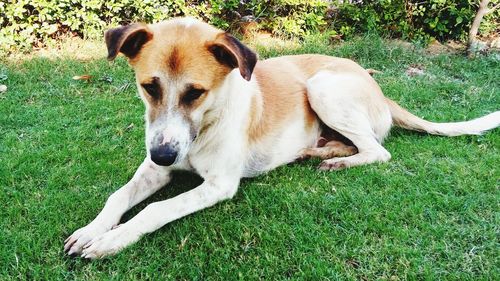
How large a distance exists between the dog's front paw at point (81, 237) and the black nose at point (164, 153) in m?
0.61

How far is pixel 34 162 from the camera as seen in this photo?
4016 mm

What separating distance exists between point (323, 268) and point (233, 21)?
5646 mm

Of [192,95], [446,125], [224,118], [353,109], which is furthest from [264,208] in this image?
[446,125]

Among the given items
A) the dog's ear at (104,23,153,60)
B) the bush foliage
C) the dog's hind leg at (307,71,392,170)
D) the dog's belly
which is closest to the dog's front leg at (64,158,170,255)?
the dog's belly

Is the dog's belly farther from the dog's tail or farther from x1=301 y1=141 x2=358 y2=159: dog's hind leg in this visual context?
the dog's tail

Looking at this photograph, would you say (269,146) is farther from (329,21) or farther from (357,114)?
(329,21)

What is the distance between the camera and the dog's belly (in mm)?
4020

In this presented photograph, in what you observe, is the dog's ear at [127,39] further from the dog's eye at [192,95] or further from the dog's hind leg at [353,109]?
the dog's hind leg at [353,109]

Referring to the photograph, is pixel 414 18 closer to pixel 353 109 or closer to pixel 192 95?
pixel 353 109

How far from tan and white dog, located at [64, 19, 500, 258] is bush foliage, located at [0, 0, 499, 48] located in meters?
3.02

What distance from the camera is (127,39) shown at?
3.12 metres

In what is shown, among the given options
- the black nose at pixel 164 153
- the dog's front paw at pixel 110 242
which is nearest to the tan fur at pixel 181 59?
the black nose at pixel 164 153

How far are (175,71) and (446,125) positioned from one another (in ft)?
9.08

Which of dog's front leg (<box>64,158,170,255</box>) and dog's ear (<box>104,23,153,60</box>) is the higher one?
dog's ear (<box>104,23,153,60</box>)
